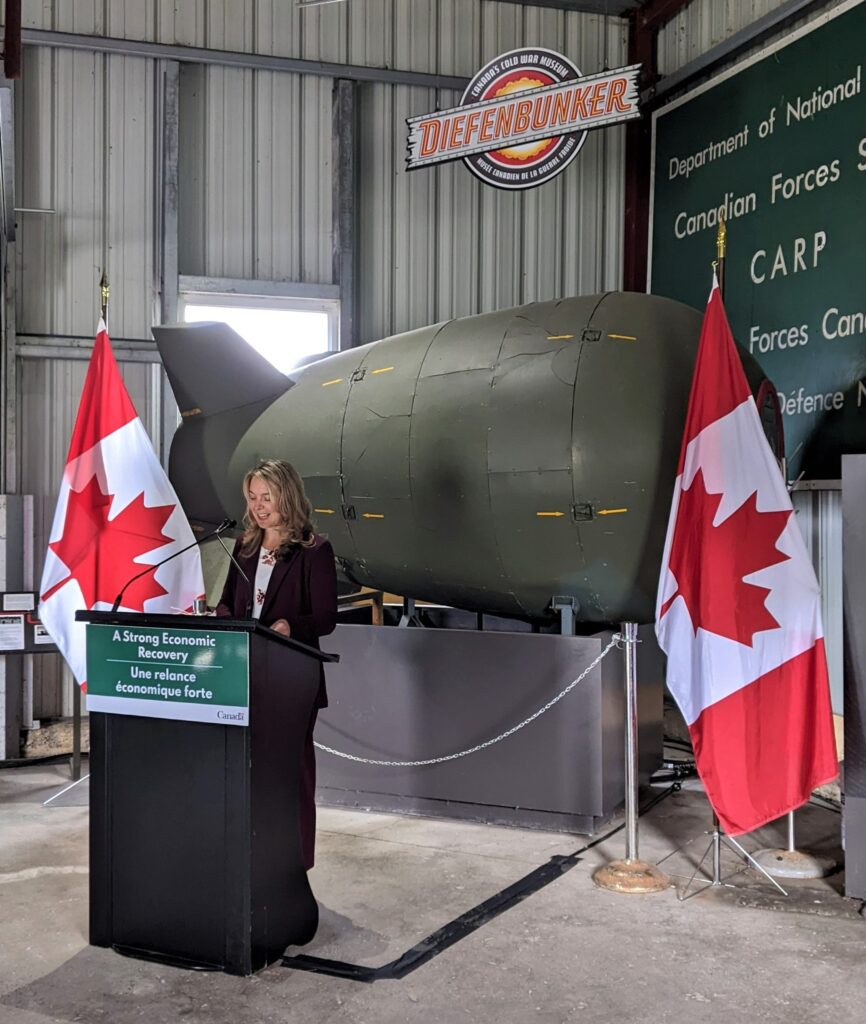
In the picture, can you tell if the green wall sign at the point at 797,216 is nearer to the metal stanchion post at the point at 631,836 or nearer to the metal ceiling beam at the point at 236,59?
the metal ceiling beam at the point at 236,59

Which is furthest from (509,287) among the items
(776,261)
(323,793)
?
(323,793)

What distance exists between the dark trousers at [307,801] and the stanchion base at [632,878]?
4.08 ft

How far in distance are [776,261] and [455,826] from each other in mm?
3792

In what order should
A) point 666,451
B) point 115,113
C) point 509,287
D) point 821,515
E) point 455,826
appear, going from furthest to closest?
point 509,287
point 115,113
point 821,515
point 455,826
point 666,451

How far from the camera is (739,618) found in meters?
3.75

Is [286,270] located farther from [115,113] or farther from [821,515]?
[821,515]

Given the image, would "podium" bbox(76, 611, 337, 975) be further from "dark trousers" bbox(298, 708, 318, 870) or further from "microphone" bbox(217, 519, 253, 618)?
"microphone" bbox(217, 519, 253, 618)

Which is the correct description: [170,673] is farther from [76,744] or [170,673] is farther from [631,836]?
[76,744]

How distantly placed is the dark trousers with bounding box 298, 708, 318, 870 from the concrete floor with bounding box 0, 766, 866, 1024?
1.08 feet

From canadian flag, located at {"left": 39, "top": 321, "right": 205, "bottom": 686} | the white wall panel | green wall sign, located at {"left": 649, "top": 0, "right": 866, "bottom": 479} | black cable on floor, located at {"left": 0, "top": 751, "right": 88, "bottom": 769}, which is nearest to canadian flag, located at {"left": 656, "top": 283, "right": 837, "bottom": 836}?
green wall sign, located at {"left": 649, "top": 0, "right": 866, "bottom": 479}

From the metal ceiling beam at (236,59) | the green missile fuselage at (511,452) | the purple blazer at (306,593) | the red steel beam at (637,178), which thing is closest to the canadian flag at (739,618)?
the green missile fuselage at (511,452)

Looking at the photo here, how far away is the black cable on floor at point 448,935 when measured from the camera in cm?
309

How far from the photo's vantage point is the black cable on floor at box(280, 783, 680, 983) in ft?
10.1

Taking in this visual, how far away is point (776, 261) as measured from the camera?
19.7 feet
